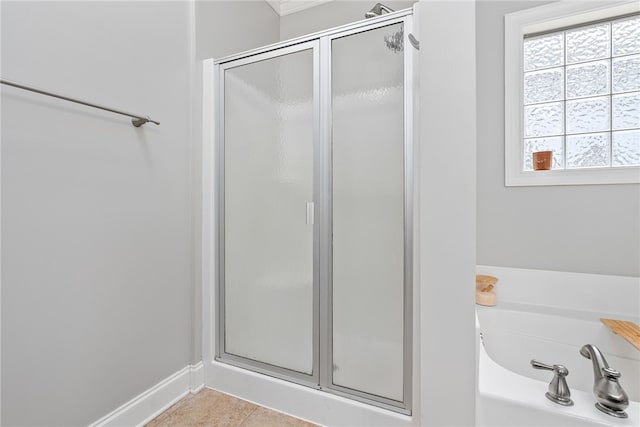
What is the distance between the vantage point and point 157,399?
58.1 inches

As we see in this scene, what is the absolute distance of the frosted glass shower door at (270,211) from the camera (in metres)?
1.52

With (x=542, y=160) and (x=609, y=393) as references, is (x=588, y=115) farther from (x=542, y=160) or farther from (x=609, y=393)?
(x=609, y=393)

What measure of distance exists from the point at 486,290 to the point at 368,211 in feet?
3.34

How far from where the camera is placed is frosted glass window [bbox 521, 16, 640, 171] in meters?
1.72

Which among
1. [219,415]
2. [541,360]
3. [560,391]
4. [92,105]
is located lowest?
[219,415]

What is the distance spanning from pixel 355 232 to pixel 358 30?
0.91m

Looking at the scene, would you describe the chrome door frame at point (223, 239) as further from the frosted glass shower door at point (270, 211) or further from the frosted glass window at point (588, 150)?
the frosted glass window at point (588, 150)

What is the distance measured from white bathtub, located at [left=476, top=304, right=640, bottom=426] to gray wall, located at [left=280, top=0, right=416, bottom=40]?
7.06ft

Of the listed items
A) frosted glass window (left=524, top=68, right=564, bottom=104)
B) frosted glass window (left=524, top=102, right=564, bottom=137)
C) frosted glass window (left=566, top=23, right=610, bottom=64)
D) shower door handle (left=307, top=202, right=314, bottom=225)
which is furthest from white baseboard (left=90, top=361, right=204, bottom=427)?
frosted glass window (left=566, top=23, right=610, bottom=64)

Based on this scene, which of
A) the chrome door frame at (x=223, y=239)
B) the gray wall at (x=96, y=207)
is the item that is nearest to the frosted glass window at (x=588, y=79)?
the chrome door frame at (x=223, y=239)

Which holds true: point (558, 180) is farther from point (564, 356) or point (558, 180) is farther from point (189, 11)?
point (189, 11)

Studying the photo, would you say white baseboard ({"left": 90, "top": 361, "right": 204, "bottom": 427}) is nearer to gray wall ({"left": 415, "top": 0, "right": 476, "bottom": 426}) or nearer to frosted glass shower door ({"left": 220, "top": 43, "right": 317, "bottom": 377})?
frosted glass shower door ({"left": 220, "top": 43, "right": 317, "bottom": 377})

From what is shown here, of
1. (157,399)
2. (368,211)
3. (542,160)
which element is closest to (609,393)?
(368,211)

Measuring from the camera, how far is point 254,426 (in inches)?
55.3
